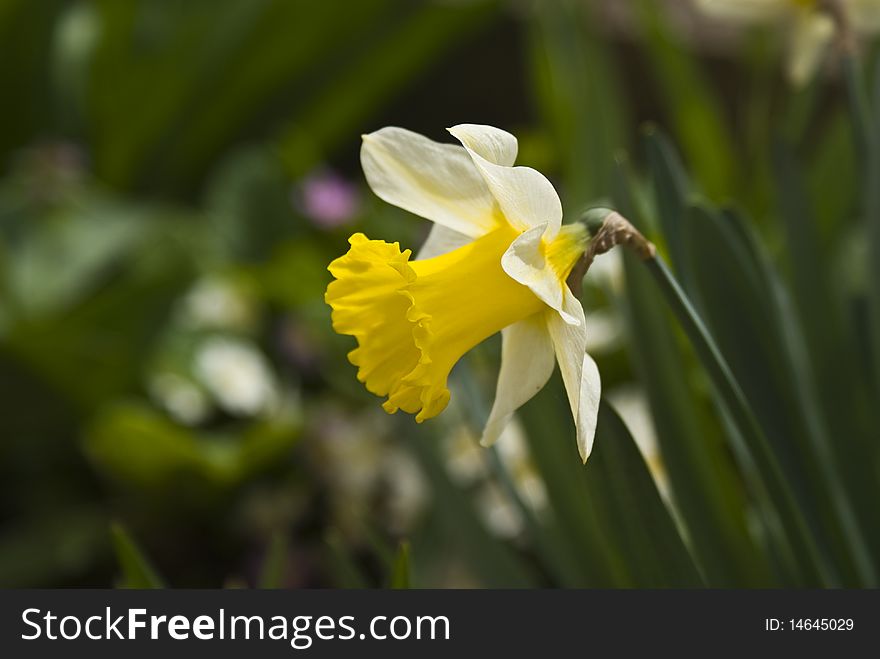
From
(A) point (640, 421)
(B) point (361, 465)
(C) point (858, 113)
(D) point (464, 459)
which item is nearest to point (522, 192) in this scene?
(C) point (858, 113)

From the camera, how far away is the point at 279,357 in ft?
4.65

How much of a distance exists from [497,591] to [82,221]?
3.52ft

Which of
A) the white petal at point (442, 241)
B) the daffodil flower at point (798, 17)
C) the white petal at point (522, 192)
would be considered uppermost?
the daffodil flower at point (798, 17)

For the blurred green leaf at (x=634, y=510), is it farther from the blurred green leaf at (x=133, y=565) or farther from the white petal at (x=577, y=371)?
the blurred green leaf at (x=133, y=565)

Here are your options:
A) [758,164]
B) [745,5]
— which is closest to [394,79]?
Answer: [758,164]

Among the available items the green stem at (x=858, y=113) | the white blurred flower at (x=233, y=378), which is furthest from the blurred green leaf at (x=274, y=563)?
the white blurred flower at (x=233, y=378)

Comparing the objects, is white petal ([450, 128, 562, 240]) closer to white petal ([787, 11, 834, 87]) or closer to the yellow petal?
the yellow petal

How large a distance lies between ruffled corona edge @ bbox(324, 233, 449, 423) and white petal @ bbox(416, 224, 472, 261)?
0.11 feet

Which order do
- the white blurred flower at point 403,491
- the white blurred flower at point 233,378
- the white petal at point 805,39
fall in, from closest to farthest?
the white petal at point 805,39 < the white blurred flower at point 403,491 < the white blurred flower at point 233,378

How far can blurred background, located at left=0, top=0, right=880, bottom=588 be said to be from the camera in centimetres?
59

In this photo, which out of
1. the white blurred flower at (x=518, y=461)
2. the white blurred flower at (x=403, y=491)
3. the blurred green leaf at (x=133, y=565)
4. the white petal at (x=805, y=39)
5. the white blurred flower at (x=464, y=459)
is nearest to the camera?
the blurred green leaf at (x=133, y=565)

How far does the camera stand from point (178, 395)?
133 cm

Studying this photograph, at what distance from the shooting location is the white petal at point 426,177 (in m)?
0.44

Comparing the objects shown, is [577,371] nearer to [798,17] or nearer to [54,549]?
[798,17]
